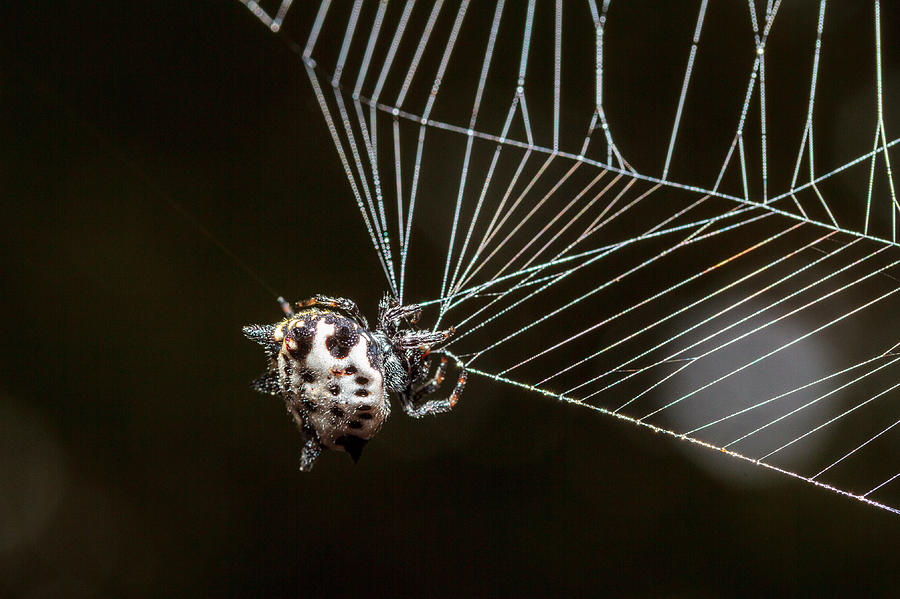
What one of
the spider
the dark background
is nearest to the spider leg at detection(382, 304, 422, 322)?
the spider

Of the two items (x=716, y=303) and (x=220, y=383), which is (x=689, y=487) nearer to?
(x=716, y=303)

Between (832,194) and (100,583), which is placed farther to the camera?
(100,583)

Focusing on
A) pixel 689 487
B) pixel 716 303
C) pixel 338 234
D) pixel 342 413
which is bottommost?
pixel 689 487

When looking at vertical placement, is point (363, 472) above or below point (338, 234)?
below

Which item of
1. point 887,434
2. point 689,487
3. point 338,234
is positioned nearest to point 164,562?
point 338,234

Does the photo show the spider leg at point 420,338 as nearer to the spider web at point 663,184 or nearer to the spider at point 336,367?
the spider at point 336,367
